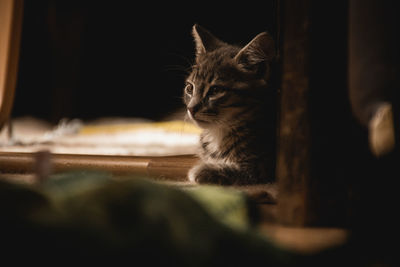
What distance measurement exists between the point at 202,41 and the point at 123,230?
118 cm

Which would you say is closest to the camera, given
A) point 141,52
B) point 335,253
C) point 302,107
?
point 335,253

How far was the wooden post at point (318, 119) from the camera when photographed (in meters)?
0.70

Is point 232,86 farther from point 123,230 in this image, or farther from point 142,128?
point 142,128

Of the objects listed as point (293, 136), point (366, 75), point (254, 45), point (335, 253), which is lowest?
point (335, 253)

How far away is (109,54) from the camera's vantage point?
11.0 ft

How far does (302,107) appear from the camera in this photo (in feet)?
2.33

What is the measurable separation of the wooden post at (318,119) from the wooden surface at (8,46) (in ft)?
5.01

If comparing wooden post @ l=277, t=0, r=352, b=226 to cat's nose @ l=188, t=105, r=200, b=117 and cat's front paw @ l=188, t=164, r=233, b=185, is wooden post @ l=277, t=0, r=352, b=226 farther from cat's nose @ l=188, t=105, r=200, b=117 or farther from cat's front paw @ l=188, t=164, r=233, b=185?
cat's nose @ l=188, t=105, r=200, b=117

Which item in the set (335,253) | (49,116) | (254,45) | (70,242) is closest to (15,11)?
(254,45)

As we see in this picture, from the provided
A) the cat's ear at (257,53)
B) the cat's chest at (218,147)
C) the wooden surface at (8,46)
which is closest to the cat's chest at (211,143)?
A: the cat's chest at (218,147)

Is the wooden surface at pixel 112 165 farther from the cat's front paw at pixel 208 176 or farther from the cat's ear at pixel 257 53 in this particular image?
the cat's ear at pixel 257 53

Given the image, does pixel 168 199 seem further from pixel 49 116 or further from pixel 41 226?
pixel 49 116

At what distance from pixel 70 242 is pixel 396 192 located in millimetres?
638

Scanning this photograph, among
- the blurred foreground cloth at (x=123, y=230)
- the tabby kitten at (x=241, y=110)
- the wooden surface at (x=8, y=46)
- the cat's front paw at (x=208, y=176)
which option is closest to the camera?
the blurred foreground cloth at (x=123, y=230)
